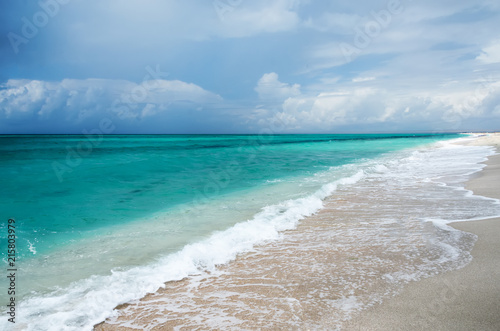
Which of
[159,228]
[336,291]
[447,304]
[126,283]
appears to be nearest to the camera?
[447,304]

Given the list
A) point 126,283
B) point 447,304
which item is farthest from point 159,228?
point 447,304

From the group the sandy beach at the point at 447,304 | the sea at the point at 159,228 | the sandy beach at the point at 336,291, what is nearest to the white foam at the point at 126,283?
the sea at the point at 159,228

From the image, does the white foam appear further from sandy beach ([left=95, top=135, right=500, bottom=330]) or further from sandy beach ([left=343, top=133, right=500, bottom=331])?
sandy beach ([left=343, top=133, right=500, bottom=331])

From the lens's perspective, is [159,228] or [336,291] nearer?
[336,291]

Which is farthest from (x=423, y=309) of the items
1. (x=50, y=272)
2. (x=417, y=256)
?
(x=50, y=272)

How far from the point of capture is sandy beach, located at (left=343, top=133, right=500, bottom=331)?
3.17 meters

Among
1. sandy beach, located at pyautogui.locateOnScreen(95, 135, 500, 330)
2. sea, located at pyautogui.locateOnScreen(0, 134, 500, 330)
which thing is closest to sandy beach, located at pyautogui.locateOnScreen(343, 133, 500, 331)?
sandy beach, located at pyautogui.locateOnScreen(95, 135, 500, 330)

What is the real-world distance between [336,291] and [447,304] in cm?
124

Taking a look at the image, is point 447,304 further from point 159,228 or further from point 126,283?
point 159,228

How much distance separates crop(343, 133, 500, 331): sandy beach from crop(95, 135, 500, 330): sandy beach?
0.03 ft

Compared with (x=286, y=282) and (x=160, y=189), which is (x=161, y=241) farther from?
(x=160, y=189)

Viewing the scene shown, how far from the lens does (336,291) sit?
4.02 metres

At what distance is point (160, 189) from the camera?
13.7m

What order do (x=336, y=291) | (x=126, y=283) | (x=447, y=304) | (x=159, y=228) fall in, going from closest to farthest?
(x=447, y=304) < (x=336, y=291) < (x=126, y=283) < (x=159, y=228)
